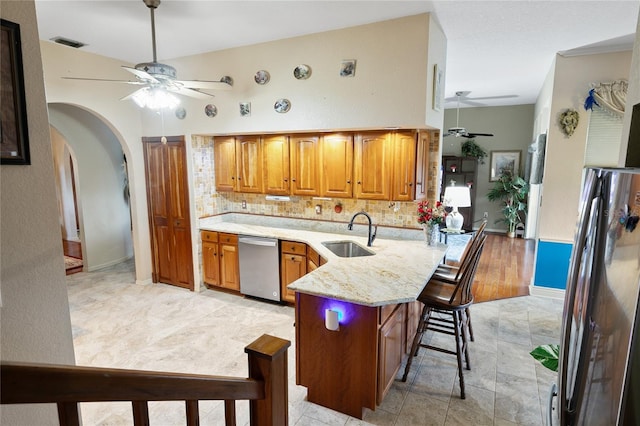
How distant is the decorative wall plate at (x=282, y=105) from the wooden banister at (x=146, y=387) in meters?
3.10

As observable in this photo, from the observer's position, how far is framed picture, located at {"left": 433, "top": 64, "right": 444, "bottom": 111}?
3361 millimetres

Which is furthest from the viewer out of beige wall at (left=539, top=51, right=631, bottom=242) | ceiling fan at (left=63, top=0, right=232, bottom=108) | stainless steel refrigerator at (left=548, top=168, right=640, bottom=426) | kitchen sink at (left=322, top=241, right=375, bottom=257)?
beige wall at (left=539, top=51, right=631, bottom=242)

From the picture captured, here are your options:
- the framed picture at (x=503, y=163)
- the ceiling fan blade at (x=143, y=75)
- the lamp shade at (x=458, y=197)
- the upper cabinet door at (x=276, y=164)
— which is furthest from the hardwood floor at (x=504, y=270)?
the ceiling fan blade at (x=143, y=75)

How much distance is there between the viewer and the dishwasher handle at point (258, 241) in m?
4.11

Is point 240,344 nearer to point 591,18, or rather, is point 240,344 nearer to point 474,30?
point 474,30

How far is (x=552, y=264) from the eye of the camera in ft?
14.8

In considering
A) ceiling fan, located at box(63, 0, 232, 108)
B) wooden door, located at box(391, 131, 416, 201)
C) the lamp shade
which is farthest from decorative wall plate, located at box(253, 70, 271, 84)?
the lamp shade

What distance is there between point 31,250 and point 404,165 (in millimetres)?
3081

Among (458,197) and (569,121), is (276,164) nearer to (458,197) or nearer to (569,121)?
(458,197)

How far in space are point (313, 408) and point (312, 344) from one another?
47 cm

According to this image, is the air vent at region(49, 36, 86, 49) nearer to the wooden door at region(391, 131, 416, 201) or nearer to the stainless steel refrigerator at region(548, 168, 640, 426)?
the wooden door at region(391, 131, 416, 201)

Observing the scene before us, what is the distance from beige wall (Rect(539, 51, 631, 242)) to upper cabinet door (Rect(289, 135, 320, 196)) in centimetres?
298

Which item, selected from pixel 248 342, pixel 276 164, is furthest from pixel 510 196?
pixel 248 342

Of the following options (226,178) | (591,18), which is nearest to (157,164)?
(226,178)
